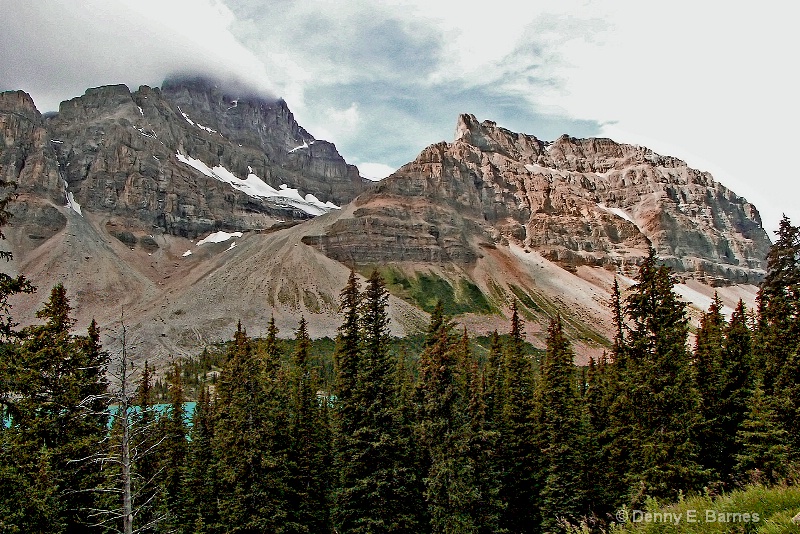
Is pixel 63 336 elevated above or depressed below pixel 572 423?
above

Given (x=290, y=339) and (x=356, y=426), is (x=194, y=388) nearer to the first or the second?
(x=290, y=339)

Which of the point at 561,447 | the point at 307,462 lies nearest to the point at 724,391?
the point at 561,447

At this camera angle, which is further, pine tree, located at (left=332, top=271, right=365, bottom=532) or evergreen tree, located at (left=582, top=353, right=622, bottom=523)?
evergreen tree, located at (left=582, top=353, right=622, bottom=523)

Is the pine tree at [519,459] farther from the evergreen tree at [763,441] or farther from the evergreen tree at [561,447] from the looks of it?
the evergreen tree at [763,441]

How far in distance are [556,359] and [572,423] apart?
3.97 metres

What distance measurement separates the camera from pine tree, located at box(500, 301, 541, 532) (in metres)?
34.1

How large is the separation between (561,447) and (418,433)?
899cm

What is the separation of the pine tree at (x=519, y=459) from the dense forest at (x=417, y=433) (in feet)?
0.34

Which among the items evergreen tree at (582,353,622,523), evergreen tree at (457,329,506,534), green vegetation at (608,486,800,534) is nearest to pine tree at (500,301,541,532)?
evergreen tree at (457,329,506,534)

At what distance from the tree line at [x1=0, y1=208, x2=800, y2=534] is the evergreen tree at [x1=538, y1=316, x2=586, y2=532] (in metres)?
0.12

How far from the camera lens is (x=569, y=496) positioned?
1188 inches

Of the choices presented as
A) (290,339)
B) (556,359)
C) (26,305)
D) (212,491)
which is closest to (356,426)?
(212,491)

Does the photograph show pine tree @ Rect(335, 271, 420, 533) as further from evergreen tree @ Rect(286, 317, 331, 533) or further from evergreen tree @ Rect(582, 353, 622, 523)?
evergreen tree @ Rect(582, 353, 622, 523)

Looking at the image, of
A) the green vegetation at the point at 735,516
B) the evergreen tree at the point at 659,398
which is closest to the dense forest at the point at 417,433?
the evergreen tree at the point at 659,398
